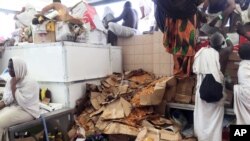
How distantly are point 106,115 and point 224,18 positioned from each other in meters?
2.01

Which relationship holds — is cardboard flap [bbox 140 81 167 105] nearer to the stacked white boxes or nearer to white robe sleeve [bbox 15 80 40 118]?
the stacked white boxes

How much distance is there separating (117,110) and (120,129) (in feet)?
1.05

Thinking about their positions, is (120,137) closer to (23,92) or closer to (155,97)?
(155,97)

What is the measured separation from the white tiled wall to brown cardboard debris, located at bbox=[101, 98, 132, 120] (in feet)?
3.51

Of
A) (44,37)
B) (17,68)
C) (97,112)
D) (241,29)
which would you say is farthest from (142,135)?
(44,37)

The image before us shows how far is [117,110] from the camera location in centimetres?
321

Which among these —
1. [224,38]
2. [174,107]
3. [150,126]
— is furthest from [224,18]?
[150,126]

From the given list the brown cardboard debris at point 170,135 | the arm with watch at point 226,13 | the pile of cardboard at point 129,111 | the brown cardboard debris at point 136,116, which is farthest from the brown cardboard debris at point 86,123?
the arm with watch at point 226,13

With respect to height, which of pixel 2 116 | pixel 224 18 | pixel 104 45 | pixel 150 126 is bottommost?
pixel 150 126

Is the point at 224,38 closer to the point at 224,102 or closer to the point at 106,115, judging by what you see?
the point at 224,102

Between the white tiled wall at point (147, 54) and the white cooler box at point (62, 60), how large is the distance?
2.06 feet

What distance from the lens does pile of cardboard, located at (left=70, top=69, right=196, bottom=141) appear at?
2.95m

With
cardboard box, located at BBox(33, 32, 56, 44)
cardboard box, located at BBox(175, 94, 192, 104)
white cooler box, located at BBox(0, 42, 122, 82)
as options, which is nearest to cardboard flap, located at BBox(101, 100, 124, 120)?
white cooler box, located at BBox(0, 42, 122, 82)

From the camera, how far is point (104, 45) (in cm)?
409
